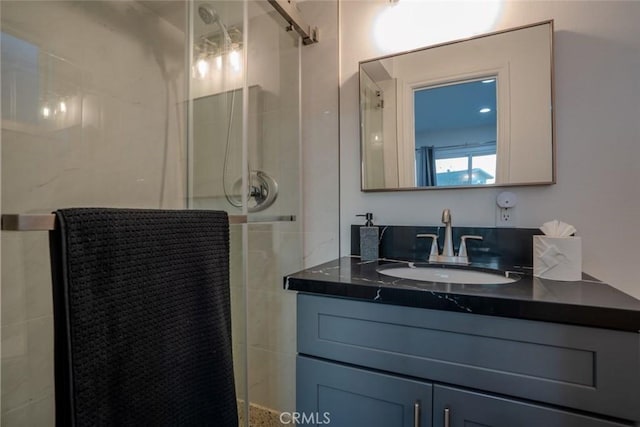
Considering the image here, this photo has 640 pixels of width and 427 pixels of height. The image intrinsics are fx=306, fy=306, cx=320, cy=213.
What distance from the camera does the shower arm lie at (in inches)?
53.7

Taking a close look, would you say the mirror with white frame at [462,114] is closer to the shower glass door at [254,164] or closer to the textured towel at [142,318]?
the shower glass door at [254,164]

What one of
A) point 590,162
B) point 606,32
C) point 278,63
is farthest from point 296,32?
point 590,162

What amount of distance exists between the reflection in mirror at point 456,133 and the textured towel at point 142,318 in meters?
0.88

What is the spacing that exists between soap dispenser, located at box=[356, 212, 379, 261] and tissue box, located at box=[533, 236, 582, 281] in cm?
57

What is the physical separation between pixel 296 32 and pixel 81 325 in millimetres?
1487

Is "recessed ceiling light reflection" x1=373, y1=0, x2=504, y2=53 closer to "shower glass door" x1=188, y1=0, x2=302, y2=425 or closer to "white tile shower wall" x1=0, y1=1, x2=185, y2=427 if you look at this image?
"shower glass door" x1=188, y1=0, x2=302, y2=425

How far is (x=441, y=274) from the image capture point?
115cm

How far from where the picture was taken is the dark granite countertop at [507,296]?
65 cm

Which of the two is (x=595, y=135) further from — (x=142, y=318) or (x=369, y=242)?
(x=142, y=318)

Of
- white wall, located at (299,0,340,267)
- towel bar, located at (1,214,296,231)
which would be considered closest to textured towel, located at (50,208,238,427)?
towel bar, located at (1,214,296,231)

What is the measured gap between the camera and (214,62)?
137cm

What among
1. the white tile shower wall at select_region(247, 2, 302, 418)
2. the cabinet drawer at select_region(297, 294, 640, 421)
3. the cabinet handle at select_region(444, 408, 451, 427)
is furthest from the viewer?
the white tile shower wall at select_region(247, 2, 302, 418)

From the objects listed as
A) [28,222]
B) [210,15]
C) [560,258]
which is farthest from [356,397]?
[210,15]

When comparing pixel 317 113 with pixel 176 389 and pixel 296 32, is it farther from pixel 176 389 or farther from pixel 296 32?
pixel 176 389
